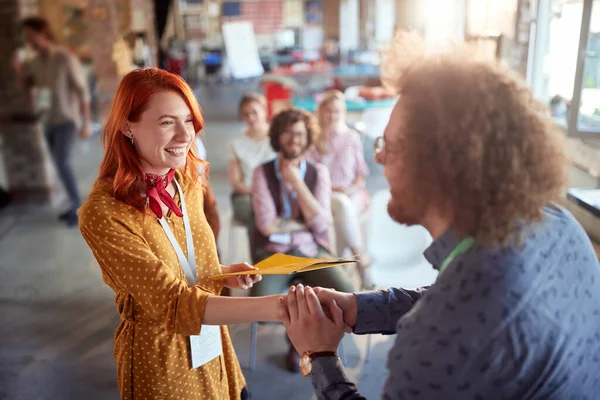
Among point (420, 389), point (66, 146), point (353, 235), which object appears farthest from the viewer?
point (66, 146)

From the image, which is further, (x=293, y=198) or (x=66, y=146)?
(x=66, y=146)

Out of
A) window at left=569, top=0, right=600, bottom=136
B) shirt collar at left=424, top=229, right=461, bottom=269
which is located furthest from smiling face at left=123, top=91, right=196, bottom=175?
window at left=569, top=0, right=600, bottom=136

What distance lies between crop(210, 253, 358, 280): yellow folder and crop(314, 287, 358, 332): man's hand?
63 mm

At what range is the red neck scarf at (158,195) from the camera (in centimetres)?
136

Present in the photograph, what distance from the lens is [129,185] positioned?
134cm

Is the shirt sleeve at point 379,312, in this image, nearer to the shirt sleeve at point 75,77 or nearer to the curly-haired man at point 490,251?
the curly-haired man at point 490,251

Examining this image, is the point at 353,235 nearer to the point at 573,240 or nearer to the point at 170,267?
the point at 170,267

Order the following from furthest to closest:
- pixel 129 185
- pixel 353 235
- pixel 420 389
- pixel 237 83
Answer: pixel 237 83 < pixel 353 235 < pixel 129 185 < pixel 420 389

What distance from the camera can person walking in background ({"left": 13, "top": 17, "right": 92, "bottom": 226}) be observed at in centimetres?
477

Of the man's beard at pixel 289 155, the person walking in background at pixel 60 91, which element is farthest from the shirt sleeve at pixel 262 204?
the person walking in background at pixel 60 91

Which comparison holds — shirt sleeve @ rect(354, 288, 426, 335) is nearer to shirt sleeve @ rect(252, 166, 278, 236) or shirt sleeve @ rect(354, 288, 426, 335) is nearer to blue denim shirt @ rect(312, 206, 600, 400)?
blue denim shirt @ rect(312, 206, 600, 400)

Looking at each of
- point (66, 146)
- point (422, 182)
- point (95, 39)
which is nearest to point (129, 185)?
point (422, 182)

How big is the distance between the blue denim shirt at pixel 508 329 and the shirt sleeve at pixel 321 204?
2.08 metres

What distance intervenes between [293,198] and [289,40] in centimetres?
1471
